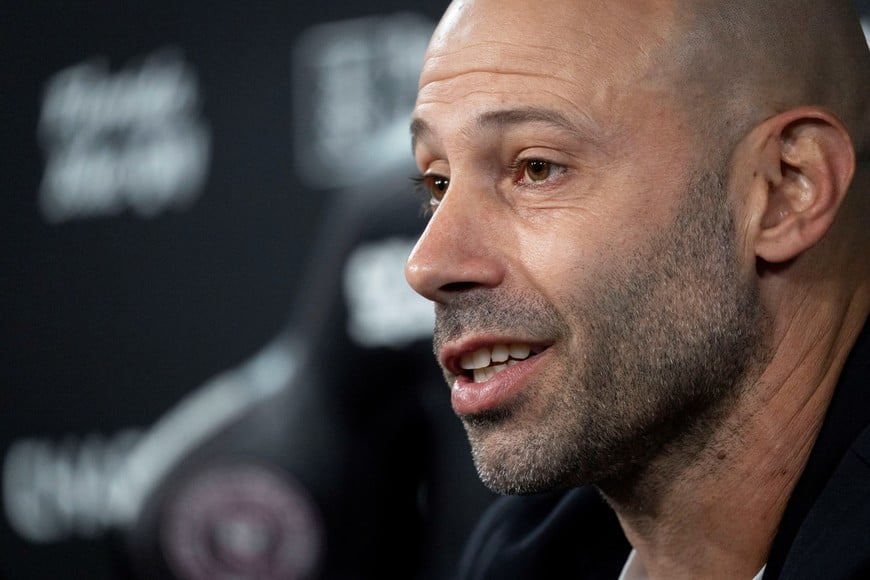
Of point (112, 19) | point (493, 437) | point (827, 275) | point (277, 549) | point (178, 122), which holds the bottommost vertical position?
point (277, 549)

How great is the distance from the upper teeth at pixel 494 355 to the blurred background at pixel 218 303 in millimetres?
511

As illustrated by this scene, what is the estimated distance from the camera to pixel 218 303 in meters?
1.59

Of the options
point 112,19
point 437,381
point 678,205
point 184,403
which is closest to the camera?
point 678,205

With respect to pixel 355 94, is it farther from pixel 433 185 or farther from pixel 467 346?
pixel 467 346

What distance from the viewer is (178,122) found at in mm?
1638

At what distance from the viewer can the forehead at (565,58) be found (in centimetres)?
77

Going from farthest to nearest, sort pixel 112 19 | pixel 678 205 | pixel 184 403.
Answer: pixel 112 19, pixel 184 403, pixel 678 205

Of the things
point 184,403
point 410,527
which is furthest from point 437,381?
point 184,403

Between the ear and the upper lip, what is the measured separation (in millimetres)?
169

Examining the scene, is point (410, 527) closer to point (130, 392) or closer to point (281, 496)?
point (281, 496)

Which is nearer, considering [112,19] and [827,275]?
[827,275]

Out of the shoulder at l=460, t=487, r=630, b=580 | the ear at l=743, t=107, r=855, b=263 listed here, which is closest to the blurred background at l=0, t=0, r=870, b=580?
the shoulder at l=460, t=487, r=630, b=580

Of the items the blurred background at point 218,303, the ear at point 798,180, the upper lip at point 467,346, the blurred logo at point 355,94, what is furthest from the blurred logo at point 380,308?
the ear at point 798,180

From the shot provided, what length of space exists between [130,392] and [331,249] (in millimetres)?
478
